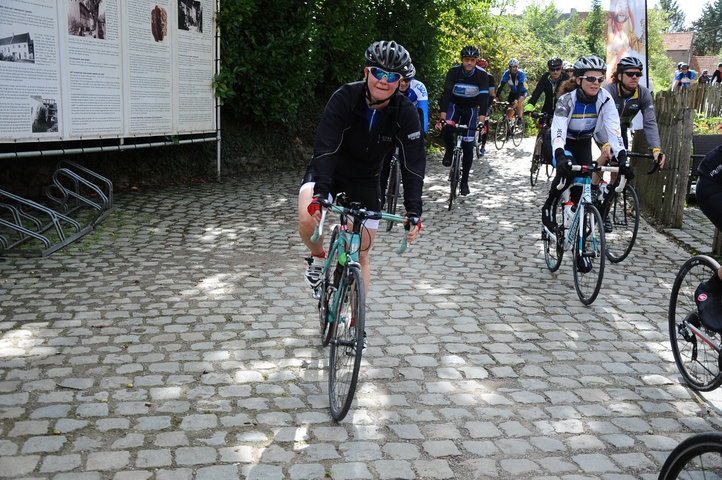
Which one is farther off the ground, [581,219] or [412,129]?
[412,129]

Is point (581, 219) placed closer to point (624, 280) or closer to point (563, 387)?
point (624, 280)

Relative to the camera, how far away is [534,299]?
275 inches

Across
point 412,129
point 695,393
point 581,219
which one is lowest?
point 695,393

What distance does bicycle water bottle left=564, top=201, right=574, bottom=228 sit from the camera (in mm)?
7387

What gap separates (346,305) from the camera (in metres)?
4.52

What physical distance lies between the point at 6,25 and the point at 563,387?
6799 millimetres

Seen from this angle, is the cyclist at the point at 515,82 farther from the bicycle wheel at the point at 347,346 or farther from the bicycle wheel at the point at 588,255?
the bicycle wheel at the point at 347,346

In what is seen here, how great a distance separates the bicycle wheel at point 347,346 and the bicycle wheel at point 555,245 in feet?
12.5

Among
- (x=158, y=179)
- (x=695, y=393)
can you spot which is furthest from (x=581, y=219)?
(x=158, y=179)

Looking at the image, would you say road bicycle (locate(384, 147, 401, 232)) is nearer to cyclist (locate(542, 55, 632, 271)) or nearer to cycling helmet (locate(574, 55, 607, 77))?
cyclist (locate(542, 55, 632, 271))

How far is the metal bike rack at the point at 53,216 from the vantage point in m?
7.68

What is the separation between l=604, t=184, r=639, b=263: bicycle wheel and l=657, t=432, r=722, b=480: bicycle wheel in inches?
223

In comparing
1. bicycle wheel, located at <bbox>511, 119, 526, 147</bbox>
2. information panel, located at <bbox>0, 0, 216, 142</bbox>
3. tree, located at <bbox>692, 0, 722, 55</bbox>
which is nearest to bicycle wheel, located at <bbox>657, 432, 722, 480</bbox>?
information panel, located at <bbox>0, 0, 216, 142</bbox>

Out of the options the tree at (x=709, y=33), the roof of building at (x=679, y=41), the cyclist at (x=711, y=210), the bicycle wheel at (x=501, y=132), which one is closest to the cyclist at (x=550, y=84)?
the bicycle wheel at (x=501, y=132)
